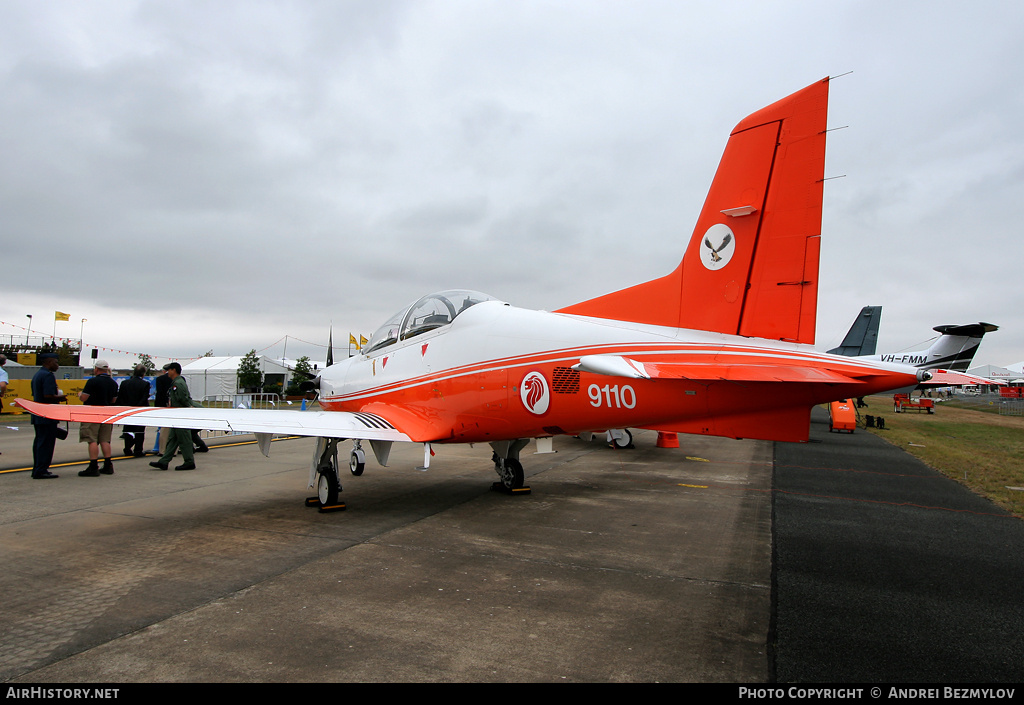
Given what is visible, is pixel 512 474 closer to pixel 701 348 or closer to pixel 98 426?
pixel 701 348

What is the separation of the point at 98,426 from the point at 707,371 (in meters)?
9.92

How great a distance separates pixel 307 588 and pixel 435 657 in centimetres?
162

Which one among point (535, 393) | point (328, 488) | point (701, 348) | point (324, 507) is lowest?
point (324, 507)

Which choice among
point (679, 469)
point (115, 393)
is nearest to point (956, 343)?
point (679, 469)

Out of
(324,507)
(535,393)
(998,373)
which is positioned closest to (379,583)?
(535,393)

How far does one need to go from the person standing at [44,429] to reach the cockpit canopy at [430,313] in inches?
224

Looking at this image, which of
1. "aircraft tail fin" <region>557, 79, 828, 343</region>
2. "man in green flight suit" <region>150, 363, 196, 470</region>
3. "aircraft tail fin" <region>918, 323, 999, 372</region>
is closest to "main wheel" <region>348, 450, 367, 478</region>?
"man in green flight suit" <region>150, 363, 196, 470</region>

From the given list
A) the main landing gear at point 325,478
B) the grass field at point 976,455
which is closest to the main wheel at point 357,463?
the main landing gear at point 325,478

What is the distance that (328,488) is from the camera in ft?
23.1

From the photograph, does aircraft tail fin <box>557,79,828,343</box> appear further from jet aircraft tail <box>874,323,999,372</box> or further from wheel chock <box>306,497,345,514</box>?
jet aircraft tail <box>874,323,999,372</box>

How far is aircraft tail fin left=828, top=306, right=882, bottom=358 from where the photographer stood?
33.5 metres

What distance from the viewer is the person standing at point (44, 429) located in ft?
27.8

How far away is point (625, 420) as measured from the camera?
204 inches
